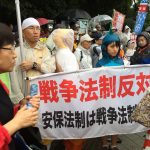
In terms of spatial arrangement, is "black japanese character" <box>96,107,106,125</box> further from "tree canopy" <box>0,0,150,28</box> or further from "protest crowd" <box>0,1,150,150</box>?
"tree canopy" <box>0,0,150,28</box>

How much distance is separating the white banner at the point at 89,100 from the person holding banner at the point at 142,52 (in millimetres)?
1622

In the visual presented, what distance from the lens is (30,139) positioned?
255 centimetres

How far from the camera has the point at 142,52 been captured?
21.3 ft

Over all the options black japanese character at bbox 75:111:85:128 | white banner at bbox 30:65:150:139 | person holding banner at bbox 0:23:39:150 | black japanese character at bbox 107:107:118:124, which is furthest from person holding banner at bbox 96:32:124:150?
person holding banner at bbox 0:23:39:150

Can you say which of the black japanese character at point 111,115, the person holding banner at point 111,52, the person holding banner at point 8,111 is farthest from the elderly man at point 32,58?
the person holding banner at point 8,111

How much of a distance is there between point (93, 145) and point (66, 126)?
1139 mm

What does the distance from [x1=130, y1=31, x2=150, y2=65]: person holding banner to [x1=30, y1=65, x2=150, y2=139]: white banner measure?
162 centimetres

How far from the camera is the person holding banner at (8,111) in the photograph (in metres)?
2.06

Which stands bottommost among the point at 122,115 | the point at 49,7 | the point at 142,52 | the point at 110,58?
the point at 122,115

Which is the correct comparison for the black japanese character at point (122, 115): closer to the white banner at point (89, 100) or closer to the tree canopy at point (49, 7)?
the white banner at point (89, 100)

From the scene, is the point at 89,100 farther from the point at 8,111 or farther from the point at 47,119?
the point at 8,111

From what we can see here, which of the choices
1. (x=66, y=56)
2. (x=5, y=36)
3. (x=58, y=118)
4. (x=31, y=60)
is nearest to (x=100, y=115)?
(x=58, y=118)

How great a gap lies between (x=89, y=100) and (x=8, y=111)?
2.23 m

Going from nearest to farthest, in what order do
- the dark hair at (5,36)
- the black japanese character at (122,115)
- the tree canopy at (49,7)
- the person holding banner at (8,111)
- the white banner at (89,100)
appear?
the person holding banner at (8,111) → the dark hair at (5,36) → the white banner at (89,100) → the black japanese character at (122,115) → the tree canopy at (49,7)
